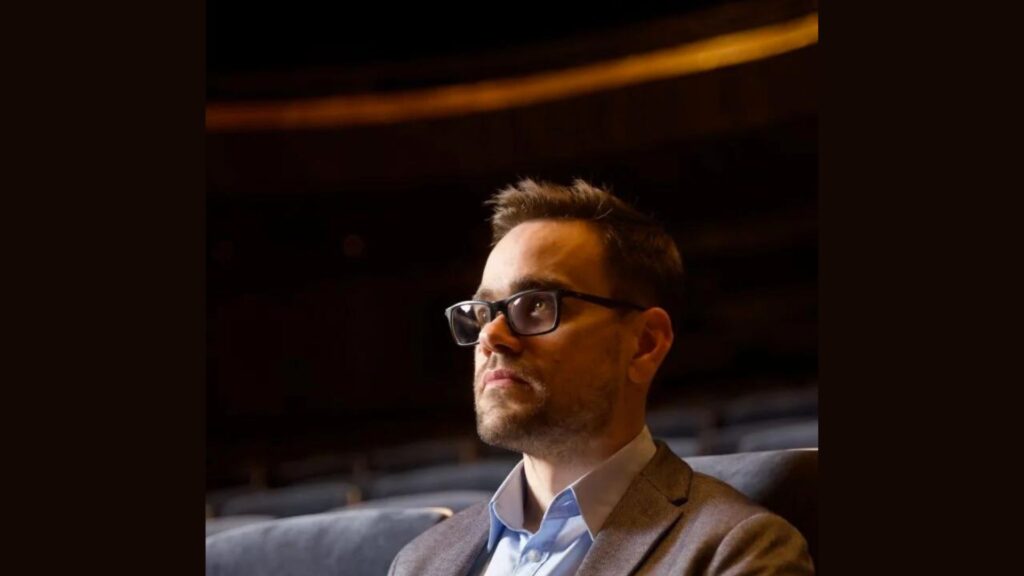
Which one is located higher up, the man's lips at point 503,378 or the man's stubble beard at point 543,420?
the man's lips at point 503,378

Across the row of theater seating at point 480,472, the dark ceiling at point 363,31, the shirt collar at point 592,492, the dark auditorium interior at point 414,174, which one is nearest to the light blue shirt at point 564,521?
the shirt collar at point 592,492

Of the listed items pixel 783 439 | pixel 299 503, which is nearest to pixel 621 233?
pixel 783 439

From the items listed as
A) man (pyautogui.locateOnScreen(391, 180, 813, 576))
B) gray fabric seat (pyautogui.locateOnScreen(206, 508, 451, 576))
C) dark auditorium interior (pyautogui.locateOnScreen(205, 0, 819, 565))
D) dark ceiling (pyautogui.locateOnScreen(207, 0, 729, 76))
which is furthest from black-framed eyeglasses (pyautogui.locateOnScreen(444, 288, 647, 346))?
dark ceiling (pyautogui.locateOnScreen(207, 0, 729, 76))

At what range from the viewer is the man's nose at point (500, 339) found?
0.51m

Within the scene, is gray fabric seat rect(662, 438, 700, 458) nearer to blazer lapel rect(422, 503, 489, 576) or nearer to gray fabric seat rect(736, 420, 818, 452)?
gray fabric seat rect(736, 420, 818, 452)

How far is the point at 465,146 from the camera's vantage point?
2.11 m

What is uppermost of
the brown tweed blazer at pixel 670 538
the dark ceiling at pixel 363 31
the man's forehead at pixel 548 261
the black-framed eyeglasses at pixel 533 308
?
the dark ceiling at pixel 363 31

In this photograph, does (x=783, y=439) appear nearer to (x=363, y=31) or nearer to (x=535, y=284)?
(x=535, y=284)

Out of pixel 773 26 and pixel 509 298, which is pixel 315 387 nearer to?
pixel 773 26

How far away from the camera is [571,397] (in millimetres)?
506

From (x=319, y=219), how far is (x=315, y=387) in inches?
12.4

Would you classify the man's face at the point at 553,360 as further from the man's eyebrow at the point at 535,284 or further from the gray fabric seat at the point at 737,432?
the gray fabric seat at the point at 737,432

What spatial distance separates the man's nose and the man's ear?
6 centimetres

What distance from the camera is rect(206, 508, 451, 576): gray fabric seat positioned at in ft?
1.79
